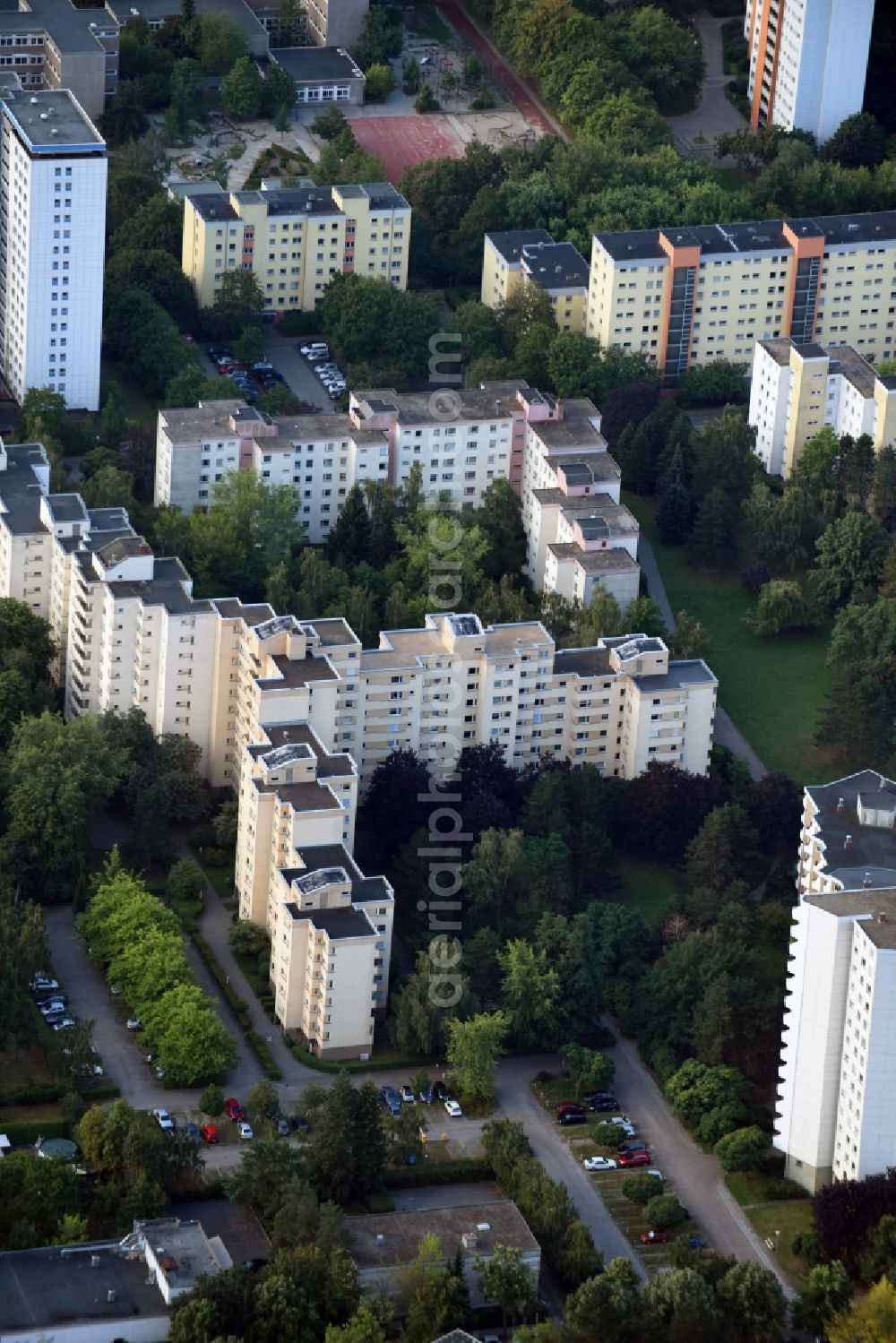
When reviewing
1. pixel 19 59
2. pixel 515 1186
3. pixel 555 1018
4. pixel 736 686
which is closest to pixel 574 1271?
pixel 515 1186

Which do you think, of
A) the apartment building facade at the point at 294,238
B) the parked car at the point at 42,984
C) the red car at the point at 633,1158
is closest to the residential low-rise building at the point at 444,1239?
the red car at the point at 633,1158

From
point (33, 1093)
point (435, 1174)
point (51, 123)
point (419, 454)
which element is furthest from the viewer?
point (51, 123)

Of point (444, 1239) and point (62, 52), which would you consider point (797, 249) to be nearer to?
point (62, 52)

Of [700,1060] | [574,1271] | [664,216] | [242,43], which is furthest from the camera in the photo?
[242,43]

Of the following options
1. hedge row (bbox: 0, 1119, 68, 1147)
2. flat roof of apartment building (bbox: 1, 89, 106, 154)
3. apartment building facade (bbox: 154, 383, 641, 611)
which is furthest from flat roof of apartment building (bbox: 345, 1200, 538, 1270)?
flat roof of apartment building (bbox: 1, 89, 106, 154)

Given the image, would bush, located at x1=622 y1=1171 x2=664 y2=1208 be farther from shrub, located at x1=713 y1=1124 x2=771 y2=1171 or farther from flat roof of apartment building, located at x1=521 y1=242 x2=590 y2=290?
flat roof of apartment building, located at x1=521 y1=242 x2=590 y2=290

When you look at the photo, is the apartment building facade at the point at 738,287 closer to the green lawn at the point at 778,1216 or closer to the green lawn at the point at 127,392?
the green lawn at the point at 127,392

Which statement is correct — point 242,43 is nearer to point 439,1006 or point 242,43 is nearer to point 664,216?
point 664,216

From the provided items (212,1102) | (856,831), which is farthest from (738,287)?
(212,1102)
